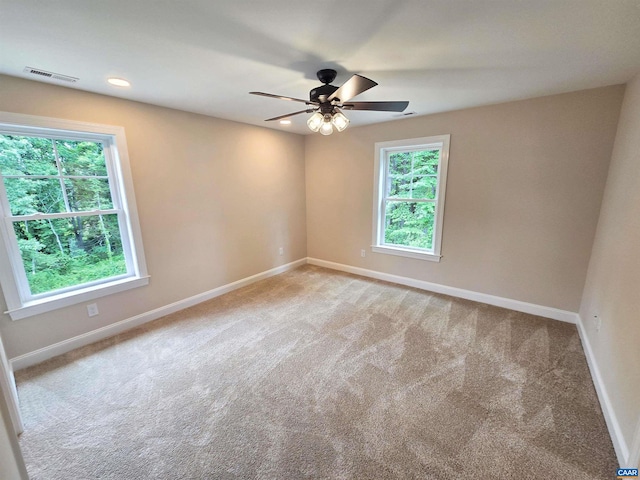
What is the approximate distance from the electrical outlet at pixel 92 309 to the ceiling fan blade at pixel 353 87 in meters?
2.93

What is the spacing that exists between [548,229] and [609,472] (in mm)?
2145

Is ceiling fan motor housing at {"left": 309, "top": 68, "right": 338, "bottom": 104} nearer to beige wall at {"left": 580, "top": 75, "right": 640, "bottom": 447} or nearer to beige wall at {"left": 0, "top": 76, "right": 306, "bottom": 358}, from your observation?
beige wall at {"left": 0, "top": 76, "right": 306, "bottom": 358}

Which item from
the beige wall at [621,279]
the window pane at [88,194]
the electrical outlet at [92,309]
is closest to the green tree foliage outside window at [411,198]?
the beige wall at [621,279]

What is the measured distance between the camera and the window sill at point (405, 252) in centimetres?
358

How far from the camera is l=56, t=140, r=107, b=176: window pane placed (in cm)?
236

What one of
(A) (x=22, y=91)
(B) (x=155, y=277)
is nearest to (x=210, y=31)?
(A) (x=22, y=91)

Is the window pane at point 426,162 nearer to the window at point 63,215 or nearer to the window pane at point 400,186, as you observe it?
the window pane at point 400,186

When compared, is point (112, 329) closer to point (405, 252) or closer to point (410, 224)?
point (405, 252)

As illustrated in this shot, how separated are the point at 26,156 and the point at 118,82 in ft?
3.29

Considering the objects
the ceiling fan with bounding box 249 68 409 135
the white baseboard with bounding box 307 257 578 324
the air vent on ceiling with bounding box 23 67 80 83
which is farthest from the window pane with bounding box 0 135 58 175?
the white baseboard with bounding box 307 257 578 324

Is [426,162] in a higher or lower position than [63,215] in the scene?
higher

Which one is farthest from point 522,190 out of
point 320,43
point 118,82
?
point 118,82

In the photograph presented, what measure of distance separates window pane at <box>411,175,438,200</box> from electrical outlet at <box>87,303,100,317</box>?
3.98m

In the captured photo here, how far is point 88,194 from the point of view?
8.28 feet
